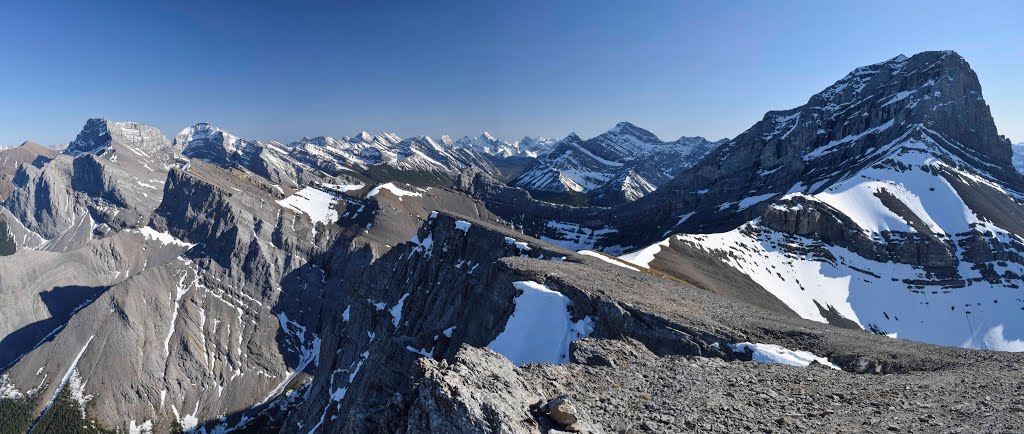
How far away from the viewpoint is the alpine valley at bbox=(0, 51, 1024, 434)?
17.7 m

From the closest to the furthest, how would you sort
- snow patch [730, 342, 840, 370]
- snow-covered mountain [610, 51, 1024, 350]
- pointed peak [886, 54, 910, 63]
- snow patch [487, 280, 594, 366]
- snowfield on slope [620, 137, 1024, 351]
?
1. snow patch [730, 342, 840, 370]
2. snow patch [487, 280, 594, 366]
3. snowfield on slope [620, 137, 1024, 351]
4. snow-covered mountain [610, 51, 1024, 350]
5. pointed peak [886, 54, 910, 63]

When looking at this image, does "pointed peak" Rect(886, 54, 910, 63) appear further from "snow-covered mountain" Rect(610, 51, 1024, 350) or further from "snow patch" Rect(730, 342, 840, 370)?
"snow patch" Rect(730, 342, 840, 370)

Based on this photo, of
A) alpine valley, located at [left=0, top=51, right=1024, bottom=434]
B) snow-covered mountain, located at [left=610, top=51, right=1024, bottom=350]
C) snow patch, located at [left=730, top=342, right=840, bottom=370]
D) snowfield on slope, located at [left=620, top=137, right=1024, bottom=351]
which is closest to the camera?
alpine valley, located at [left=0, top=51, right=1024, bottom=434]

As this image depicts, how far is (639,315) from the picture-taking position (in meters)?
32.9

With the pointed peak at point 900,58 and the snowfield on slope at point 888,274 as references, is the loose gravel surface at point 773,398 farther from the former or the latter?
the pointed peak at point 900,58

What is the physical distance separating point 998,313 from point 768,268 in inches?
1588

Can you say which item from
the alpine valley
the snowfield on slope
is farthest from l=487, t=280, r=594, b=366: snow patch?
the snowfield on slope

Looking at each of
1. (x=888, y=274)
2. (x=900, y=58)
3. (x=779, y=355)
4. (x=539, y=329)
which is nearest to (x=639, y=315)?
(x=539, y=329)

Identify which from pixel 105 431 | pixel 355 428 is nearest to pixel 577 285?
pixel 355 428

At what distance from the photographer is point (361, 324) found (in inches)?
3223

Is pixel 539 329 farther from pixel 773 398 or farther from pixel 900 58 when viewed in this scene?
pixel 900 58

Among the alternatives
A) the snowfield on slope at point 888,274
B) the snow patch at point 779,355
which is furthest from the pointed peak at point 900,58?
the snow patch at point 779,355

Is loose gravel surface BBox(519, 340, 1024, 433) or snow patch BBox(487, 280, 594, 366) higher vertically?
loose gravel surface BBox(519, 340, 1024, 433)

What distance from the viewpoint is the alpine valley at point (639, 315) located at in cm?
1766
